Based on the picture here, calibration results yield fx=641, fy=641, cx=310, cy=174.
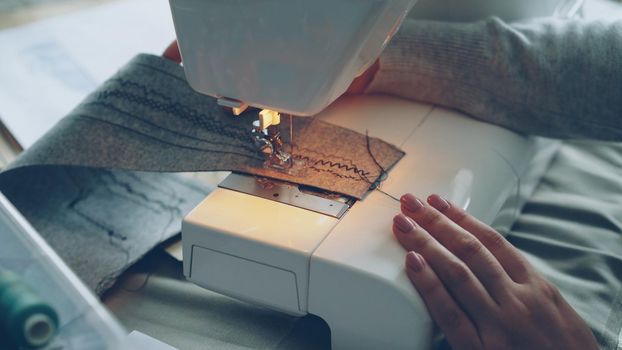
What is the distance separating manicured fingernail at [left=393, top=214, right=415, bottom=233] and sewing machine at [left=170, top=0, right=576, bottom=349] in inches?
0.7

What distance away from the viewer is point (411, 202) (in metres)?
0.68

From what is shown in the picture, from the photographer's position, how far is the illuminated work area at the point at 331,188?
592 millimetres

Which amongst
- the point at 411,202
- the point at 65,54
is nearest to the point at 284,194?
the point at 411,202

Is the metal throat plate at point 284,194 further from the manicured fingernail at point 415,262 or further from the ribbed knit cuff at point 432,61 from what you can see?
the ribbed knit cuff at point 432,61

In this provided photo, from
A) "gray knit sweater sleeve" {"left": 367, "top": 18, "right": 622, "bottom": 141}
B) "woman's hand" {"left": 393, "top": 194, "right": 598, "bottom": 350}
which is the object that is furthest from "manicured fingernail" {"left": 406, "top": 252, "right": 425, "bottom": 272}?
"gray knit sweater sleeve" {"left": 367, "top": 18, "right": 622, "bottom": 141}

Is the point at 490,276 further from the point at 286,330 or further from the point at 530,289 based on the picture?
the point at 286,330

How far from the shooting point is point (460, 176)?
0.77m

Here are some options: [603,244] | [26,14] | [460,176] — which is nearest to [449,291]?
[460,176]

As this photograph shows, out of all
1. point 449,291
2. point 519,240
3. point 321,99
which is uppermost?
point 321,99

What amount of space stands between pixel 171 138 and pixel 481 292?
0.43 metres

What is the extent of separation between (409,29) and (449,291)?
1.46 ft

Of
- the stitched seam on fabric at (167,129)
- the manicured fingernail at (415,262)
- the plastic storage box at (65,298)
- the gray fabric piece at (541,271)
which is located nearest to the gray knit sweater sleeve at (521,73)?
the gray fabric piece at (541,271)

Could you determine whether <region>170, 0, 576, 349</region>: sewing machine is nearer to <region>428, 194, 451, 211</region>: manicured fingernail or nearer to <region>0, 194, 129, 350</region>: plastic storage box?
<region>428, 194, 451, 211</region>: manicured fingernail

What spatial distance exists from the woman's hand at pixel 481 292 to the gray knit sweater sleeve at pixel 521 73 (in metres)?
0.29
